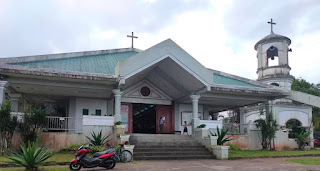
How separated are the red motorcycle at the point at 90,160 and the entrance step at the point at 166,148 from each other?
111 inches

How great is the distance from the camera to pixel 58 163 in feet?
35.4

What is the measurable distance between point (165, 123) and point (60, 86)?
7.40m

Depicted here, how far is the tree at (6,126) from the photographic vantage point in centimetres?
1237

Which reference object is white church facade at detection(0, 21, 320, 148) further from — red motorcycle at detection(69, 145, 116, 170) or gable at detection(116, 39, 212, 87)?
red motorcycle at detection(69, 145, 116, 170)

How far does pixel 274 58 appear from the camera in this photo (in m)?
25.7

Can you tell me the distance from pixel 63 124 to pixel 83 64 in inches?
128

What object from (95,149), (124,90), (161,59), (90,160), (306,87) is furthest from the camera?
(306,87)

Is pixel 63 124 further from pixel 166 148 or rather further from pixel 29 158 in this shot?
pixel 29 158

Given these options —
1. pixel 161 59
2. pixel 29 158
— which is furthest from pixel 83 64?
pixel 29 158

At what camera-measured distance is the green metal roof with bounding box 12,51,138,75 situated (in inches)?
586

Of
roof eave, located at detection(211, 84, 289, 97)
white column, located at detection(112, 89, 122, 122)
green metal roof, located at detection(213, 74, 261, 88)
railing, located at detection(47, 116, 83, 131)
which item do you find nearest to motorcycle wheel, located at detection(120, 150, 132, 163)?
white column, located at detection(112, 89, 122, 122)

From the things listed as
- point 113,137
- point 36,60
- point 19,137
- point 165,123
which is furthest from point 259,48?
point 19,137

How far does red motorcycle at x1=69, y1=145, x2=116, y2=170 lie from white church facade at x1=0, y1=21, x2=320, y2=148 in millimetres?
4775

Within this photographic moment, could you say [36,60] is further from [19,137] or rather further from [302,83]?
[302,83]
